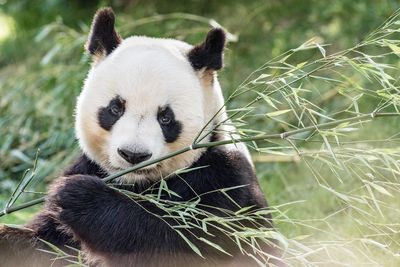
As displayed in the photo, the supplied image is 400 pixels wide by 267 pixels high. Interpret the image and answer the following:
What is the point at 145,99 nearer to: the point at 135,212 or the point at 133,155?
the point at 133,155

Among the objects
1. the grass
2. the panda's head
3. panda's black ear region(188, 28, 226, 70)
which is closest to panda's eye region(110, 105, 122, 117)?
the panda's head

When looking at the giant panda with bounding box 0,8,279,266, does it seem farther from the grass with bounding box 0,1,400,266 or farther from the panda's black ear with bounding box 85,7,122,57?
the grass with bounding box 0,1,400,266

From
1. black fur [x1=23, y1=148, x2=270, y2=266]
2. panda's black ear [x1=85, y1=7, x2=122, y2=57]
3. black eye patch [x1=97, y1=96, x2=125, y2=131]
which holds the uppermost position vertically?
panda's black ear [x1=85, y1=7, x2=122, y2=57]

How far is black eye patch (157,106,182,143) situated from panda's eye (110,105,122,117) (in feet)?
0.54

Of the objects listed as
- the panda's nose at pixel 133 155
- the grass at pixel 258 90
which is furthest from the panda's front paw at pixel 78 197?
the grass at pixel 258 90

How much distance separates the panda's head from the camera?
3562mm

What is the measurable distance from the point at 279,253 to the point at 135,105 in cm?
89

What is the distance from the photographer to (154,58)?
3.69 metres

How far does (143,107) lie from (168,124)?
5.8 inches

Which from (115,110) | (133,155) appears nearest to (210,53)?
(115,110)

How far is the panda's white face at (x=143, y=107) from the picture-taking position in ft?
11.6

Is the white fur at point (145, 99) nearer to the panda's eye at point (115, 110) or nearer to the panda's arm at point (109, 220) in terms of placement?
the panda's eye at point (115, 110)

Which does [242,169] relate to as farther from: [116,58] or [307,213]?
[307,213]

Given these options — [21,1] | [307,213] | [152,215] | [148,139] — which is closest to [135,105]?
[148,139]
